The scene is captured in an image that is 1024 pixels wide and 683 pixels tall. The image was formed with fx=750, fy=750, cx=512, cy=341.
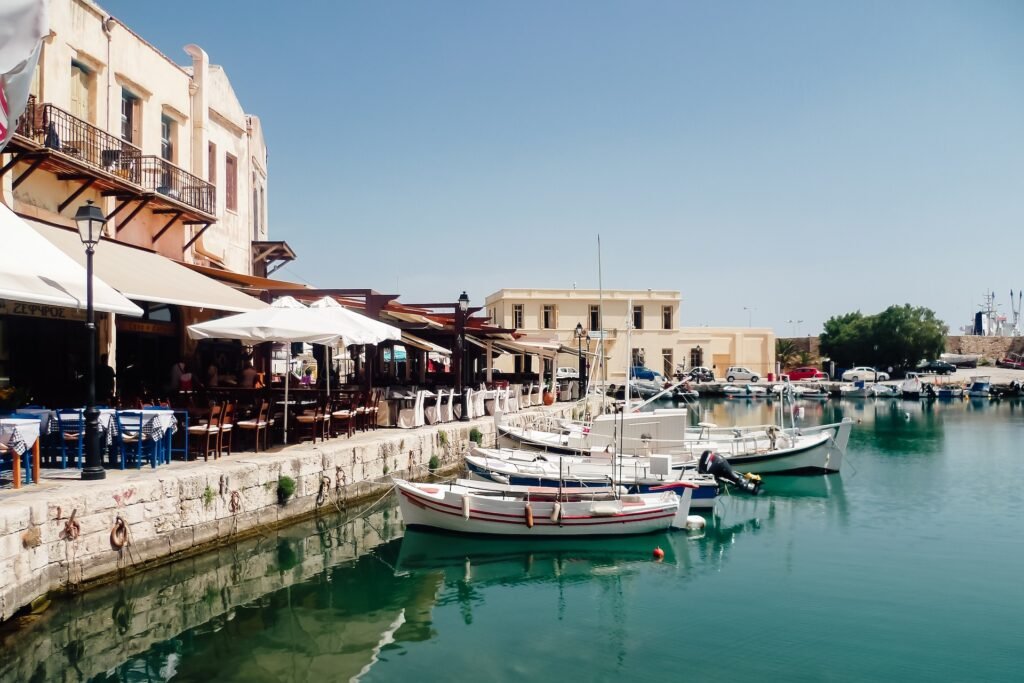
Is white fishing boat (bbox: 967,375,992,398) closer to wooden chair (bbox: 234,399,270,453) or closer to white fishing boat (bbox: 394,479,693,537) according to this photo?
white fishing boat (bbox: 394,479,693,537)

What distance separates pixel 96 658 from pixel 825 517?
14913 millimetres

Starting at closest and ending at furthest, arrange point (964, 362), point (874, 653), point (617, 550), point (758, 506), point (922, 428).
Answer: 1. point (874, 653)
2. point (617, 550)
3. point (758, 506)
4. point (922, 428)
5. point (964, 362)

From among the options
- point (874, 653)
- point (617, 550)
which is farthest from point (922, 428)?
point (874, 653)

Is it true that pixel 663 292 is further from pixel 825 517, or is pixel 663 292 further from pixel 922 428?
pixel 825 517

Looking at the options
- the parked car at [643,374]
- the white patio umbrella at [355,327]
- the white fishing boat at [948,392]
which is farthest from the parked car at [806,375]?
the white patio umbrella at [355,327]

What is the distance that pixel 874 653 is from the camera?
9.04 metres

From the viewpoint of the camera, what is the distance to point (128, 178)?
659 inches

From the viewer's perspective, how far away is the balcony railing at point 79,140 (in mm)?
13859

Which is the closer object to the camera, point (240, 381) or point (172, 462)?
point (172, 462)

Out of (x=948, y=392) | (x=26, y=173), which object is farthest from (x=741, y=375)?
(x=26, y=173)

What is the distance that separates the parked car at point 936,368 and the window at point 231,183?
7203cm

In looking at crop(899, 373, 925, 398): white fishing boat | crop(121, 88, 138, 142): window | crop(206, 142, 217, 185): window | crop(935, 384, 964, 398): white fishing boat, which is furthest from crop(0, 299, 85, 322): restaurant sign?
crop(935, 384, 964, 398): white fishing boat

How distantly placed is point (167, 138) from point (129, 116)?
1728mm

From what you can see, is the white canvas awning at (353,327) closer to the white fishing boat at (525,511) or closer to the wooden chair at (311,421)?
the wooden chair at (311,421)
